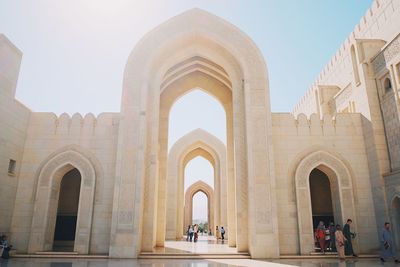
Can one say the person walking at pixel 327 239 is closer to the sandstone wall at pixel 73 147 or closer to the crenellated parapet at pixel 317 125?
the crenellated parapet at pixel 317 125

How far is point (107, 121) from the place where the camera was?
38.6ft

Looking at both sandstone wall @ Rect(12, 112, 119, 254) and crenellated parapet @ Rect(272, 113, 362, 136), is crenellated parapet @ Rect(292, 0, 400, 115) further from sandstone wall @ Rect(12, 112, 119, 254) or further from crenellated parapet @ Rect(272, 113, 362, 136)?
sandstone wall @ Rect(12, 112, 119, 254)

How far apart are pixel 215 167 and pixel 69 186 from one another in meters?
10.8

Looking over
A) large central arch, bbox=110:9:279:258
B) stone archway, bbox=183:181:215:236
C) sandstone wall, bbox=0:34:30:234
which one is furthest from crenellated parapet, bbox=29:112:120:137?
stone archway, bbox=183:181:215:236

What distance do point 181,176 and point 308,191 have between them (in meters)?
12.8

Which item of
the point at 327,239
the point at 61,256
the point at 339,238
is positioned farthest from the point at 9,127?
the point at 327,239

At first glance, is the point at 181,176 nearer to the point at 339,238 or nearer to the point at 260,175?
the point at 260,175

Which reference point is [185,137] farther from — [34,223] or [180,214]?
[34,223]

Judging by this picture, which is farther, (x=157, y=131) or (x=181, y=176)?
(x=181, y=176)

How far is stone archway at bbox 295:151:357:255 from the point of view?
418 inches

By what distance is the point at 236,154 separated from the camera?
11633 mm

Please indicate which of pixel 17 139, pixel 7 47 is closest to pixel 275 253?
pixel 17 139

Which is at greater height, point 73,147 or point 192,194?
point 192,194

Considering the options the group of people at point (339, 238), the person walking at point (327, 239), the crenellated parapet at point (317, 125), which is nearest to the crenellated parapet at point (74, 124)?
the crenellated parapet at point (317, 125)
